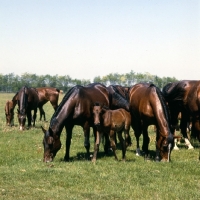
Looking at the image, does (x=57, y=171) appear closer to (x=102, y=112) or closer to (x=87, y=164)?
(x=87, y=164)

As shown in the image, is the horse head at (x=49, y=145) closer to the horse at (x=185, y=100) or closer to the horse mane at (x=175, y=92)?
the horse at (x=185, y=100)

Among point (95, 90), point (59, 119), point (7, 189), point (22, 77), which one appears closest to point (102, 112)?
point (59, 119)

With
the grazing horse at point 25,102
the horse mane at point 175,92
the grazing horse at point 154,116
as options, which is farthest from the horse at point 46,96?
the grazing horse at point 154,116

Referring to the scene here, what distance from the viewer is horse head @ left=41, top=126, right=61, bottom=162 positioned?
10.2 meters

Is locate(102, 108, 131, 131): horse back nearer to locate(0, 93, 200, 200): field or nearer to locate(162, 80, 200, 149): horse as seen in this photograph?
locate(0, 93, 200, 200): field

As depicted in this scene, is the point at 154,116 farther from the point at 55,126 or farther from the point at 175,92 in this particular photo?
the point at 175,92

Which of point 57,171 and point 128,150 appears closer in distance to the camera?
point 57,171

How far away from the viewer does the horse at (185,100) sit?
11.4 m

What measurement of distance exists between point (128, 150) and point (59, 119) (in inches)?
134

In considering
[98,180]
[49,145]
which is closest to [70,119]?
[49,145]

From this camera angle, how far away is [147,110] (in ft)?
35.8

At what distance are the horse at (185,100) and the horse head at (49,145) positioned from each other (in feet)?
14.6

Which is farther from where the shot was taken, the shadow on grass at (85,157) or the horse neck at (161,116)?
the shadow on grass at (85,157)

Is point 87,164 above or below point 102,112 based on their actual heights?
below
